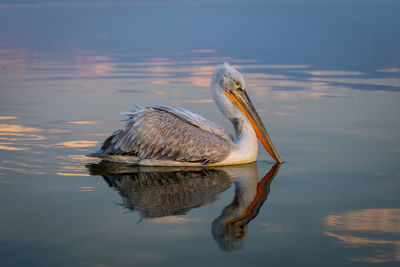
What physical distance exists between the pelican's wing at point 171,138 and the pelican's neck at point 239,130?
126 millimetres

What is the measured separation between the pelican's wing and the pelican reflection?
0.15m

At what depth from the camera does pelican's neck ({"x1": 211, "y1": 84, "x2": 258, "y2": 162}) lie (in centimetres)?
702

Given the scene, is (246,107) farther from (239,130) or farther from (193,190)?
(193,190)

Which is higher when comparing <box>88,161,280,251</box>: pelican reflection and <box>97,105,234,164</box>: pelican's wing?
<box>97,105,234,164</box>: pelican's wing

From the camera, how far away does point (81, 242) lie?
A: 469cm

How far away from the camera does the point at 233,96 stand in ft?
24.5

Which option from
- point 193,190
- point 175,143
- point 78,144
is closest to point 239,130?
point 175,143

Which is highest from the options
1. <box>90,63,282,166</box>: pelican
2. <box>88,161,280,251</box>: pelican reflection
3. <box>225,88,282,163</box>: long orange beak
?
<box>225,88,282,163</box>: long orange beak

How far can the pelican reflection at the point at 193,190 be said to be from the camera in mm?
5137

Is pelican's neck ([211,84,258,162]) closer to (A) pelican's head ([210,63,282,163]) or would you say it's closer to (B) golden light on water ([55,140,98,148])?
(A) pelican's head ([210,63,282,163])

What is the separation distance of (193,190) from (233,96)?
175 cm

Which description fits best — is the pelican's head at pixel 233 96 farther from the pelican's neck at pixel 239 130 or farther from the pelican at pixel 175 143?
the pelican at pixel 175 143

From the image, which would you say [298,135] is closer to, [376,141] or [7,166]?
[376,141]

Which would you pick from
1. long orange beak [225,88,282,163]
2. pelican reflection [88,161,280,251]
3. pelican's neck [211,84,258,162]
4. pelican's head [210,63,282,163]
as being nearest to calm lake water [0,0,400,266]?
pelican reflection [88,161,280,251]
